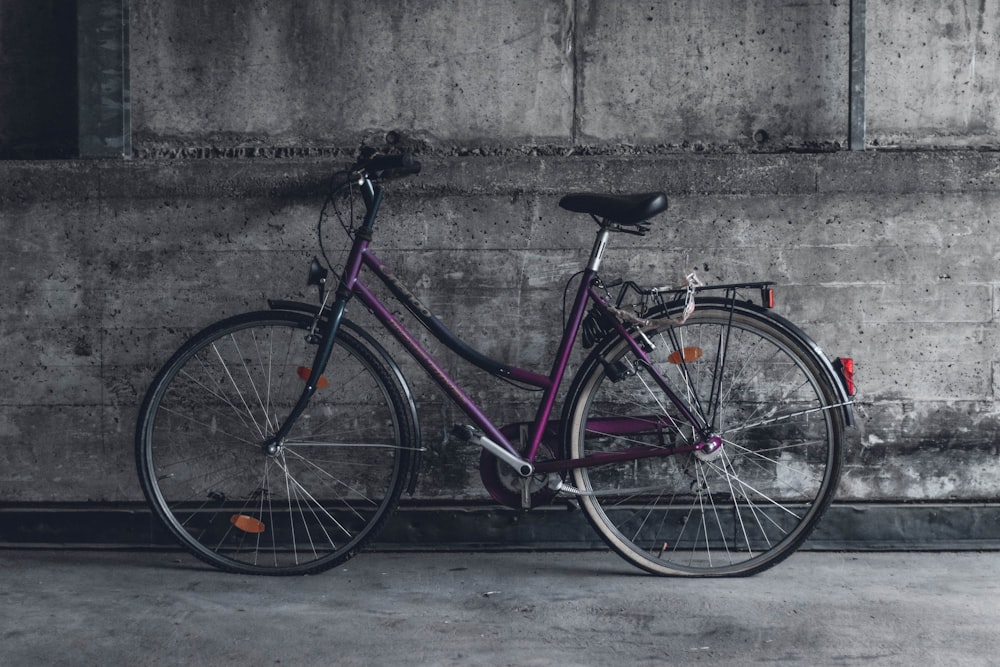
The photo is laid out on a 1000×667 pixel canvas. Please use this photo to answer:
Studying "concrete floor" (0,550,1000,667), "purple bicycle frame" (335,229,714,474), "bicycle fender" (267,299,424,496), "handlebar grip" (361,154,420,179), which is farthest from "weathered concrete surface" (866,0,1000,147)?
"bicycle fender" (267,299,424,496)

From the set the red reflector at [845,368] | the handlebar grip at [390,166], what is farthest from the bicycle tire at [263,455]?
the red reflector at [845,368]

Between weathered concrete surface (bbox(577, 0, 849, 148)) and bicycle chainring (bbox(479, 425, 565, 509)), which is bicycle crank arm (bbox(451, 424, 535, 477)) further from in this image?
weathered concrete surface (bbox(577, 0, 849, 148))

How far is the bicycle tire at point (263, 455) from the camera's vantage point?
3.93 meters

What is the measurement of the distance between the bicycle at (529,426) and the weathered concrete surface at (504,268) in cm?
19

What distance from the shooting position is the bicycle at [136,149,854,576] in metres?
3.47

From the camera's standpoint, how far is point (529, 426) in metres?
3.62

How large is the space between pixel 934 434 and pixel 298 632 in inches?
112

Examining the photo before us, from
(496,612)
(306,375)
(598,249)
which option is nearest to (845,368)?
(598,249)

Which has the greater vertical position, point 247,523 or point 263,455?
point 263,455

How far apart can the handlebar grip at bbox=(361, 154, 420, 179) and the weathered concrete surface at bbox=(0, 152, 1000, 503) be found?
1.46 ft

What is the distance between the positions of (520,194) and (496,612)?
1.78m

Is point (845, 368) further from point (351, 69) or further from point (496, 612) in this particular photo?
point (351, 69)

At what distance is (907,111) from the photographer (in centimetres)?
396

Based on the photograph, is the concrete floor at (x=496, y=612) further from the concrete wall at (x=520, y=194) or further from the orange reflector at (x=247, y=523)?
the concrete wall at (x=520, y=194)
